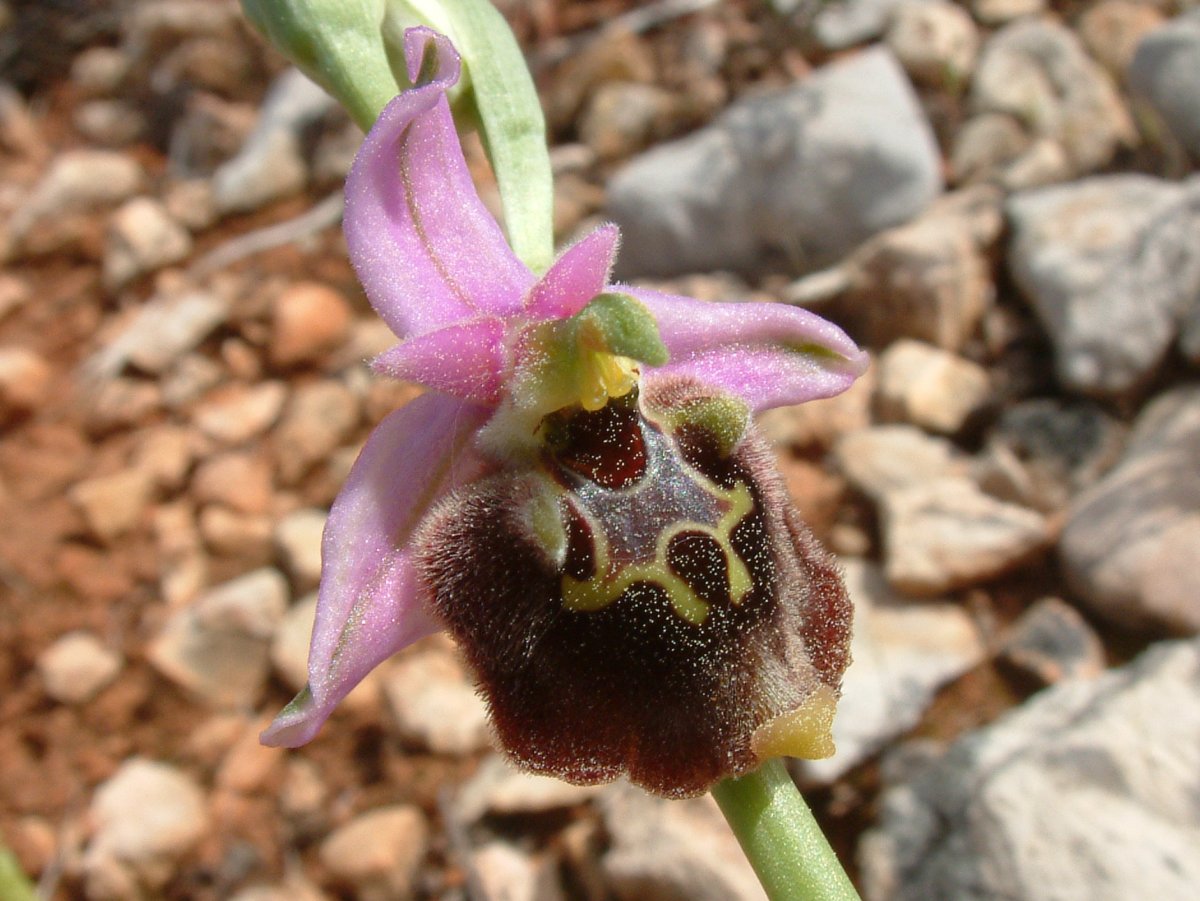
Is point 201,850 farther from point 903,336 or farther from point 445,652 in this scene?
point 903,336


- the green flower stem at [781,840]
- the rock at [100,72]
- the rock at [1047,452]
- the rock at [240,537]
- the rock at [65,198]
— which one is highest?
the green flower stem at [781,840]

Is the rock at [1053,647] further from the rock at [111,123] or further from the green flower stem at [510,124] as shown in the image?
the rock at [111,123]

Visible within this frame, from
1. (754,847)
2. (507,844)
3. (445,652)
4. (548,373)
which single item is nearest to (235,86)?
(445,652)

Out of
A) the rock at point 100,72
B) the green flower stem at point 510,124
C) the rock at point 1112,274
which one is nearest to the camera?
the green flower stem at point 510,124

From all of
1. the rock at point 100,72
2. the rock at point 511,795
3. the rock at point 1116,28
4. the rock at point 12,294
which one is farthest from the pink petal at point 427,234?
the rock at point 100,72

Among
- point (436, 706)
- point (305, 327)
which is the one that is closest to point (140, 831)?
point (436, 706)

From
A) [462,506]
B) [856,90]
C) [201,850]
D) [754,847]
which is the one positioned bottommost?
[201,850]

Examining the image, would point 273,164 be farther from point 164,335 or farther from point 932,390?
point 932,390
